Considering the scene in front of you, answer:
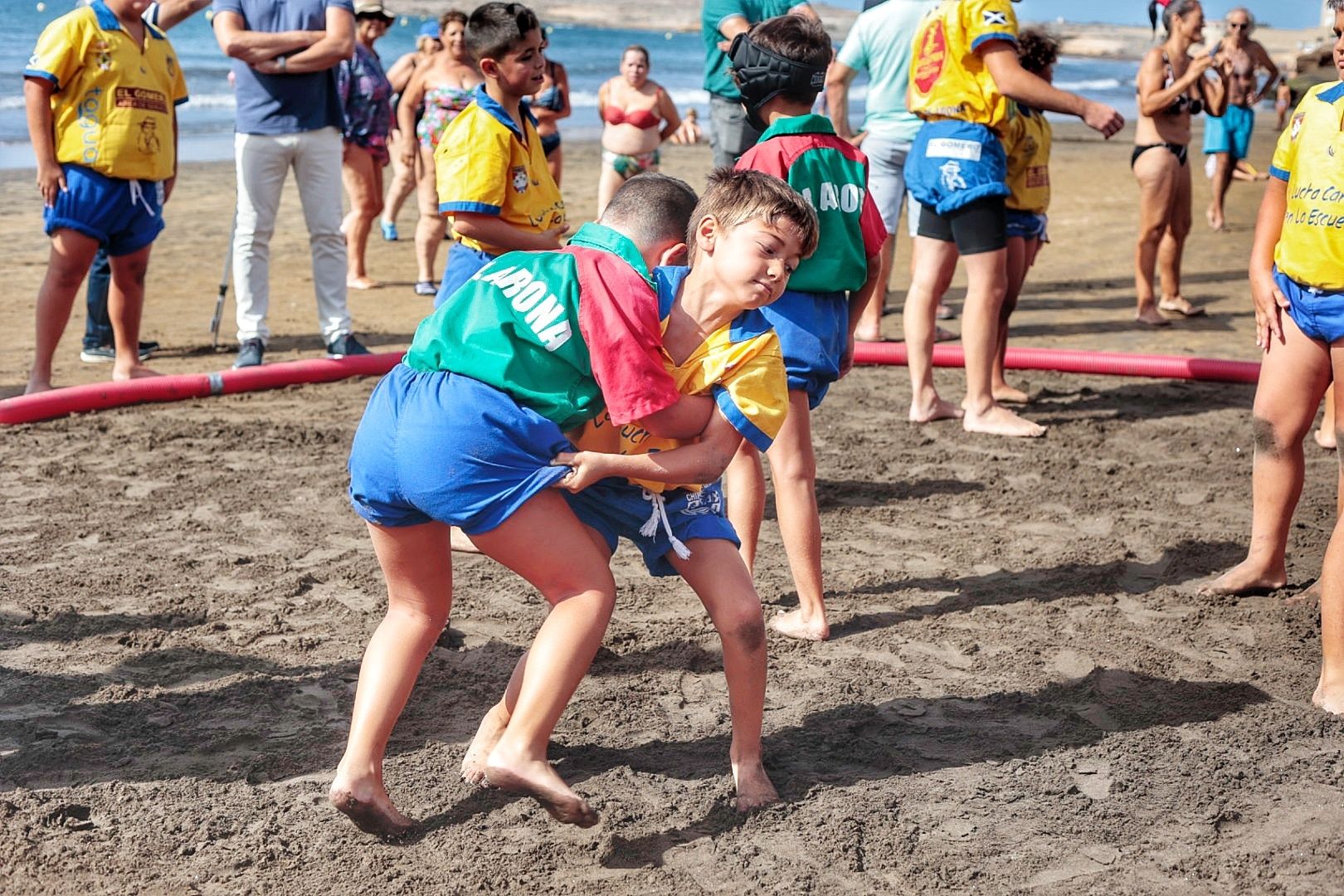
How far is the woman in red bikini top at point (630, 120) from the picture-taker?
11.2 m

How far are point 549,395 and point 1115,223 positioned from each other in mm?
11935

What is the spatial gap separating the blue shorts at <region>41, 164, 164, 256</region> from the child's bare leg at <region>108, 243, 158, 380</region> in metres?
0.07

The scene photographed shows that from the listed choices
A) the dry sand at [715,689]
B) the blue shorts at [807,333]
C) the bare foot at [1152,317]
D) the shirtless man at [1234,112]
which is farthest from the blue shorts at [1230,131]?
the blue shorts at [807,333]

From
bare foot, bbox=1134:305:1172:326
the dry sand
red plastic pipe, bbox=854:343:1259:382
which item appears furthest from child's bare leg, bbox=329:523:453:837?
bare foot, bbox=1134:305:1172:326

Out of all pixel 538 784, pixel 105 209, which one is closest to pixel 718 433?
pixel 538 784

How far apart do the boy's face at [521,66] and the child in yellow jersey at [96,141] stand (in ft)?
8.27

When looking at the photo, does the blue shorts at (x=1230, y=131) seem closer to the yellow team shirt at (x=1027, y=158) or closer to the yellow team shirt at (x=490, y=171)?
the yellow team shirt at (x=1027, y=158)

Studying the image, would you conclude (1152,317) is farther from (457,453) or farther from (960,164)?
(457,453)

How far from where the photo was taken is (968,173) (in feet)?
21.5

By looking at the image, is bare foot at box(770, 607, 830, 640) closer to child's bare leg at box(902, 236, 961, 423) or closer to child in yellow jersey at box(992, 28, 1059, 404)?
child's bare leg at box(902, 236, 961, 423)

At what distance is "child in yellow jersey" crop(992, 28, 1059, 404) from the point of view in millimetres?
6941

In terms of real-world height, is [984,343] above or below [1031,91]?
below

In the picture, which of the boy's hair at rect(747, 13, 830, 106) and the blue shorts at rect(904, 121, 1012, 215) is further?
the blue shorts at rect(904, 121, 1012, 215)

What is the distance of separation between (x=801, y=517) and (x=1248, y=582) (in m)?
1.63
